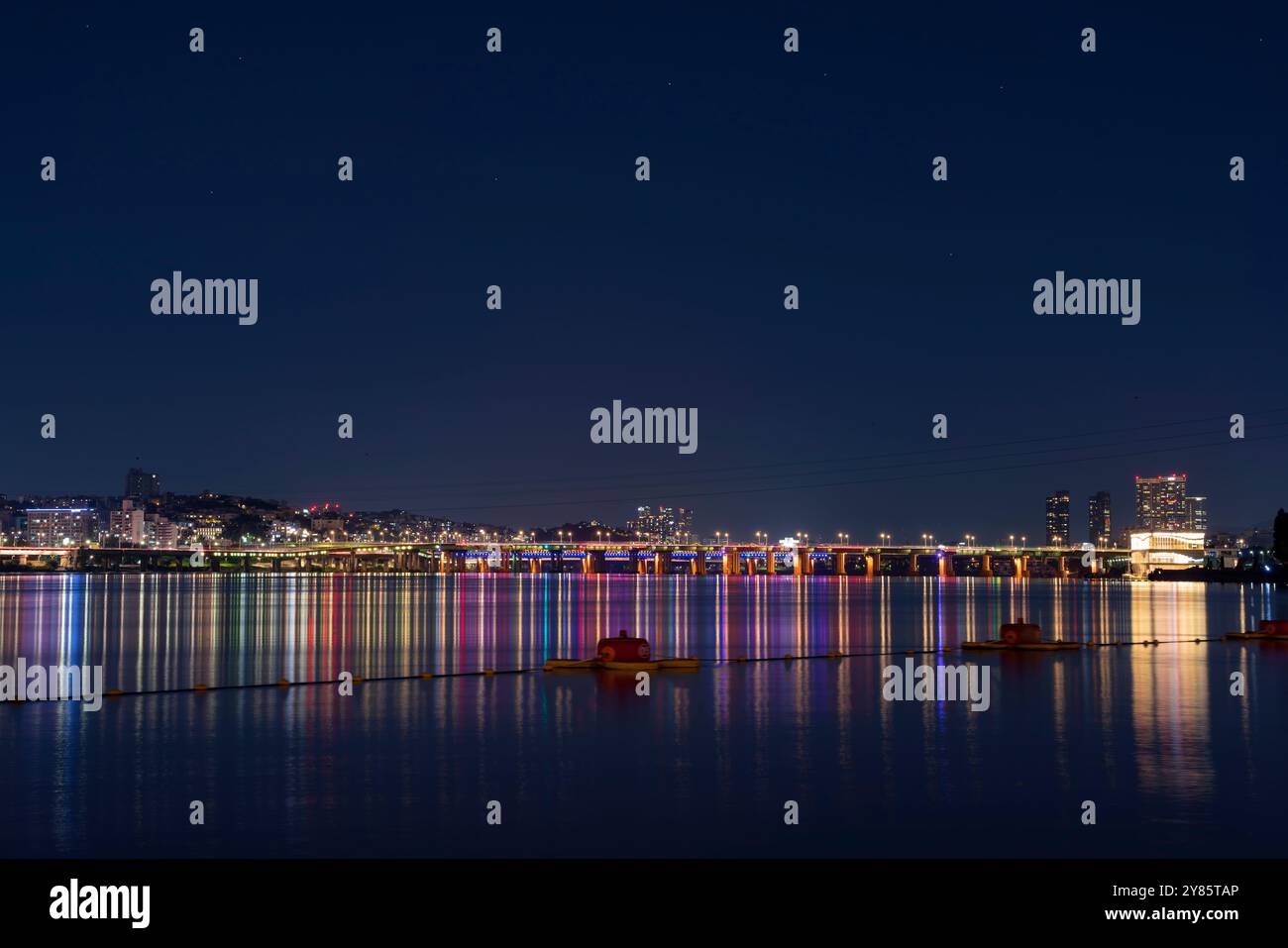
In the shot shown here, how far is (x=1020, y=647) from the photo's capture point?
39.5 metres

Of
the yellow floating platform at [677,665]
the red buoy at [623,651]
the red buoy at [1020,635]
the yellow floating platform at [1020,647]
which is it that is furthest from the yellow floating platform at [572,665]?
the red buoy at [1020,635]

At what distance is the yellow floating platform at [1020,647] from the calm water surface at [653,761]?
4.55 ft

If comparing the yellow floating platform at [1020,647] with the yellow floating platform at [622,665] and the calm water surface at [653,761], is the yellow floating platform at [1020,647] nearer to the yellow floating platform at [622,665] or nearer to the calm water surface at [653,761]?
the calm water surface at [653,761]

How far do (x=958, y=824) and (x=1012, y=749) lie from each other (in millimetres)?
5449

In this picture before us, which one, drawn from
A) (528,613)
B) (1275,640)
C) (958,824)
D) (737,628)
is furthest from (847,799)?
(528,613)

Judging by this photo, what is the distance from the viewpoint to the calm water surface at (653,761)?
13.1 meters

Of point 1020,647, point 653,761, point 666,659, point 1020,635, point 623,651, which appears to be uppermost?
point 623,651

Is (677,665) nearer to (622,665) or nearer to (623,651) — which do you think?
(623,651)

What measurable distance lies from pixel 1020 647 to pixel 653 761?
2430 cm

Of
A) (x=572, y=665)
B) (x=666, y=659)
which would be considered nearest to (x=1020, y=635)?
(x=666, y=659)

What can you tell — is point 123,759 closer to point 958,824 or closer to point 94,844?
point 94,844

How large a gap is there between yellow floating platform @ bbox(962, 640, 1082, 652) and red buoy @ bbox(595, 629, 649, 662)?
12.8 meters
